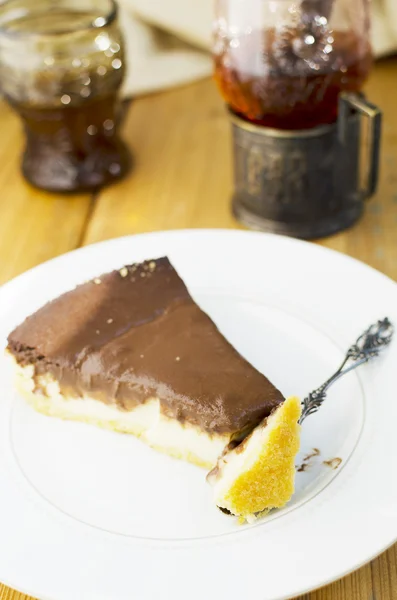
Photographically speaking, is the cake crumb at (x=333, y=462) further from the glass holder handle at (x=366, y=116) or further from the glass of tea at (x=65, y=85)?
the glass of tea at (x=65, y=85)

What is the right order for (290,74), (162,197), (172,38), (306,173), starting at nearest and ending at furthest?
(290,74) < (306,173) < (162,197) < (172,38)

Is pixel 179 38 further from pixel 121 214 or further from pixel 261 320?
pixel 261 320

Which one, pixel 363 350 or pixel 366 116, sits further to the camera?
pixel 366 116

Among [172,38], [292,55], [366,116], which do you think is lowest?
[172,38]

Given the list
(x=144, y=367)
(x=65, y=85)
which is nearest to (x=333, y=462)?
(x=144, y=367)

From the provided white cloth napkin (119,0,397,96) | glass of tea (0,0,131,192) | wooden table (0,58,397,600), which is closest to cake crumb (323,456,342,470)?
wooden table (0,58,397,600)

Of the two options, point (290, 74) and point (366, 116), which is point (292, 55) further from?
point (366, 116)

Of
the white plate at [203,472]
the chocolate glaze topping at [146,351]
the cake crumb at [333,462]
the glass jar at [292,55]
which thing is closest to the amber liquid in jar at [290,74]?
the glass jar at [292,55]

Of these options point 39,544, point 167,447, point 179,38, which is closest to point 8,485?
point 39,544
